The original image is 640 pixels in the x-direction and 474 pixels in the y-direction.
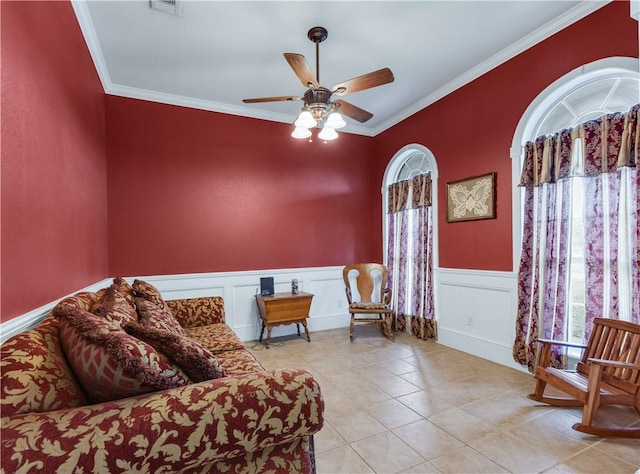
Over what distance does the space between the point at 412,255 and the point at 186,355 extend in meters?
3.53

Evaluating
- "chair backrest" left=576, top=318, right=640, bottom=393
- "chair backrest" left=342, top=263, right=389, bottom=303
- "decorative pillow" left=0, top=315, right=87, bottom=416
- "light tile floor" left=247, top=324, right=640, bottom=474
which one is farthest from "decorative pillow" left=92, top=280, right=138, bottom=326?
"chair backrest" left=342, top=263, right=389, bottom=303

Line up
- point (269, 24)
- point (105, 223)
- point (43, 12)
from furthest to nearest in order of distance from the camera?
point (105, 223) → point (269, 24) → point (43, 12)

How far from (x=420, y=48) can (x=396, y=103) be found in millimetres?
1148

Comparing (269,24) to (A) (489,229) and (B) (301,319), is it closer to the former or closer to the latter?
(A) (489,229)

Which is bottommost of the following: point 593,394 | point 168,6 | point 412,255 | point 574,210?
point 593,394

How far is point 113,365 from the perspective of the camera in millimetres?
1002

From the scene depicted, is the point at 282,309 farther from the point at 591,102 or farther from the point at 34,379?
the point at 591,102

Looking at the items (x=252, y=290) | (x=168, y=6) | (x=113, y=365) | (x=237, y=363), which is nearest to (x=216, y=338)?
(x=237, y=363)

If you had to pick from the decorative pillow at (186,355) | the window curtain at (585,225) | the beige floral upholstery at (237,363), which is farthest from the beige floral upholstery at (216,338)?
the window curtain at (585,225)

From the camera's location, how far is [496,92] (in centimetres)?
315

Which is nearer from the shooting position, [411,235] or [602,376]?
[602,376]

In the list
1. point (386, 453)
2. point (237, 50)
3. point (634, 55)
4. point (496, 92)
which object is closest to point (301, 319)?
point (386, 453)

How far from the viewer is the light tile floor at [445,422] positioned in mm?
1734

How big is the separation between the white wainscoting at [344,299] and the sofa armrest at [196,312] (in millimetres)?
679
